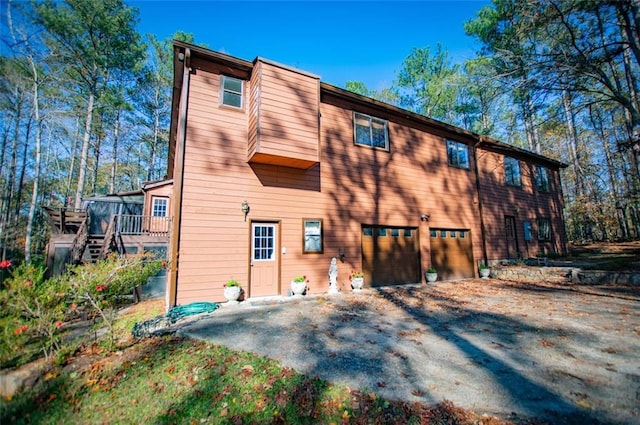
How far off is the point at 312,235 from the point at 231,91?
4622mm

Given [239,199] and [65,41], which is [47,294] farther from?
[65,41]

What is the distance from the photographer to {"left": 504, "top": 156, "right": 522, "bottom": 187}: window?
13539 millimetres

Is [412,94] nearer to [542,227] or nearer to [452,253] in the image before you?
[542,227]

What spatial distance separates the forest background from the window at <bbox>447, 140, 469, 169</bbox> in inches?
65.8

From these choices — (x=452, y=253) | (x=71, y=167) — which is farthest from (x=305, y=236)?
(x=71, y=167)

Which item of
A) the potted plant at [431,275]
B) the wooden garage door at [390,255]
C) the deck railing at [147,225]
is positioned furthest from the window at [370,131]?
the deck railing at [147,225]

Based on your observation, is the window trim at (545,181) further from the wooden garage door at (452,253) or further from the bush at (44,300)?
the bush at (44,300)

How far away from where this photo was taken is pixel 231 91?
7.38m

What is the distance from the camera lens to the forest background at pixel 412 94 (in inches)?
308

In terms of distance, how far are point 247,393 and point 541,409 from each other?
2884 mm

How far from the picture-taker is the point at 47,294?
352 centimetres

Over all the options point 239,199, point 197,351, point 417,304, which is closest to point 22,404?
point 197,351

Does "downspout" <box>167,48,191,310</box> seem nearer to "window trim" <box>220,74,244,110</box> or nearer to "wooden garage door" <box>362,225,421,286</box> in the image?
"window trim" <box>220,74,244,110</box>

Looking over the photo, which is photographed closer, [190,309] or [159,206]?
[190,309]
